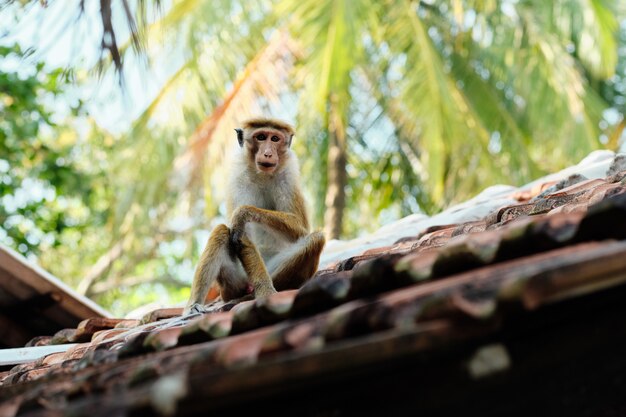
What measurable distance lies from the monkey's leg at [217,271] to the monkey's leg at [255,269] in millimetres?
123

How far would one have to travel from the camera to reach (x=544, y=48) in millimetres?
19141

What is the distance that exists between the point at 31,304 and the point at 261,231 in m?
1.88

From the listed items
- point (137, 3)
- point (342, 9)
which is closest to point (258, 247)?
point (137, 3)

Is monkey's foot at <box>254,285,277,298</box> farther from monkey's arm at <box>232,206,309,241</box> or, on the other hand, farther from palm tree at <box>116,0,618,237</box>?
palm tree at <box>116,0,618,237</box>

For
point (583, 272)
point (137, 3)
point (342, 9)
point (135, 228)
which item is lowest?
point (583, 272)

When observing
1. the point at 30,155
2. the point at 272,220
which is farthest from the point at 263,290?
the point at 30,155

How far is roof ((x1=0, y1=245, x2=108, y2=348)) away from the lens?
6457 mm

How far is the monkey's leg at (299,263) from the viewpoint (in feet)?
20.0

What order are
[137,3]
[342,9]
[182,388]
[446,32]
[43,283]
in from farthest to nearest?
1. [446,32]
2. [342,9]
3. [43,283]
4. [137,3]
5. [182,388]

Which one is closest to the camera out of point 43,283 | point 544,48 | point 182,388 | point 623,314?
point 182,388

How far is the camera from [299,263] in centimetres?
610

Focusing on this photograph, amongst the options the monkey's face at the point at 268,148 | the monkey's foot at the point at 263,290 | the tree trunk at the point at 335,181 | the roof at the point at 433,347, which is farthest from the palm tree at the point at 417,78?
the roof at the point at 433,347

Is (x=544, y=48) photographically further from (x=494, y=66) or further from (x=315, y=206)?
(x=315, y=206)

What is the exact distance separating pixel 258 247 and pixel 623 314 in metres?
4.56
